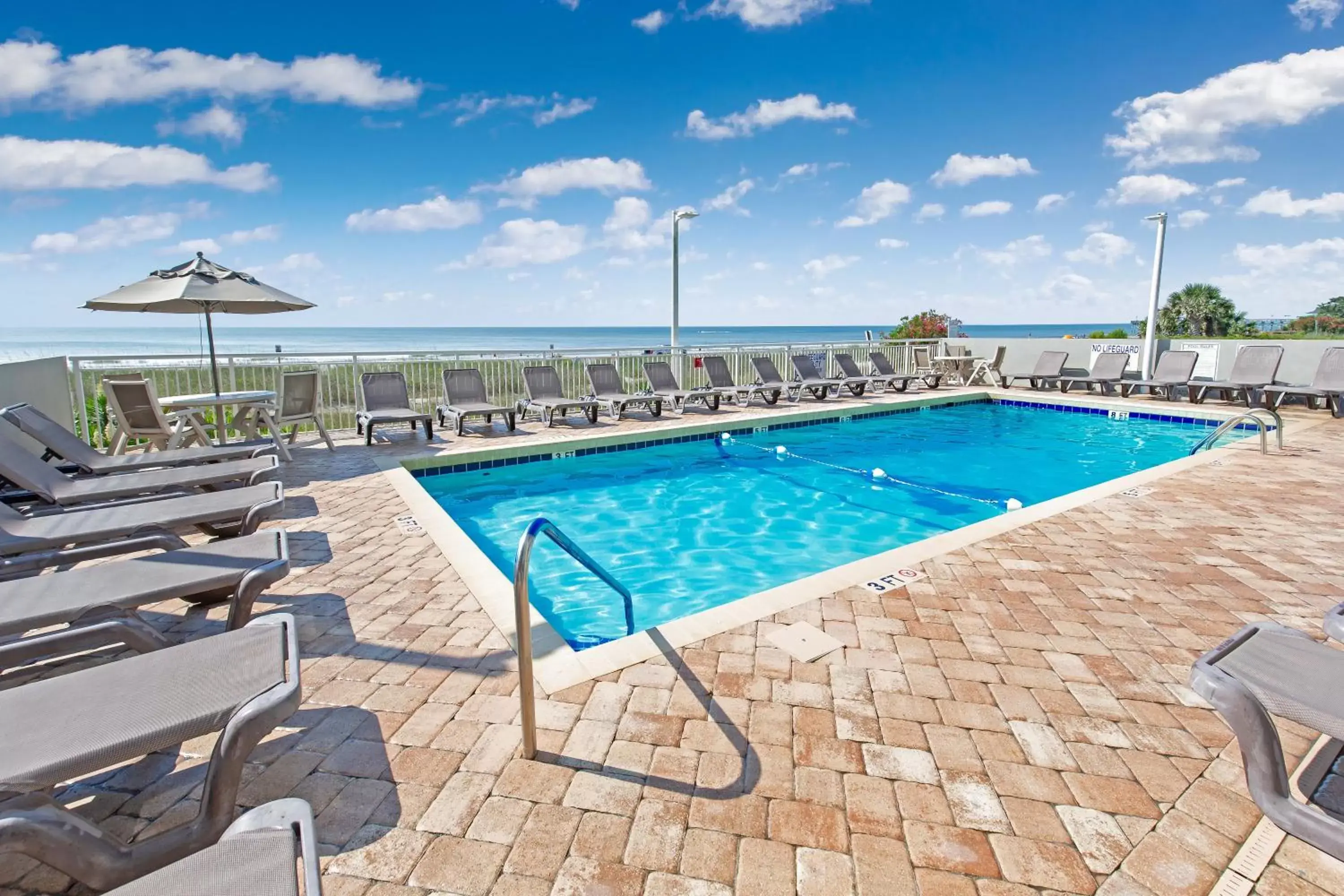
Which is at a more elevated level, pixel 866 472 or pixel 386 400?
pixel 386 400

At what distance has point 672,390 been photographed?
10.4m

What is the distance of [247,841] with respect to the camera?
3.82 ft

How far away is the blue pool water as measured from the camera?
186 inches

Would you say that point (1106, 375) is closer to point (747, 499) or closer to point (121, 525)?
point (747, 499)

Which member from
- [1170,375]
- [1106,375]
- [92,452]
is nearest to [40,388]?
[92,452]

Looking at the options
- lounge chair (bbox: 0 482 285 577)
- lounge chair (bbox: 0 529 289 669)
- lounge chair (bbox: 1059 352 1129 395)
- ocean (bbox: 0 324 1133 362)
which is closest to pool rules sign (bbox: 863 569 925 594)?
lounge chair (bbox: 0 529 289 669)

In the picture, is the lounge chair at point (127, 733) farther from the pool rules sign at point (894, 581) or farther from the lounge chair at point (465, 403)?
the lounge chair at point (465, 403)

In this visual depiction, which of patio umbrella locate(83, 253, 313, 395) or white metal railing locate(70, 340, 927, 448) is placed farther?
white metal railing locate(70, 340, 927, 448)

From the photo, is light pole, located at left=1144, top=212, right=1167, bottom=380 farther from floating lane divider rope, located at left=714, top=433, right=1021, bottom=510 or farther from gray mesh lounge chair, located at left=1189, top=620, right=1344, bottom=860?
gray mesh lounge chair, located at left=1189, top=620, right=1344, bottom=860

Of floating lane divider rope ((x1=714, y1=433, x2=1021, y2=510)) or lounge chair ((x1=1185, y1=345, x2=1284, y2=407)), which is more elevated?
lounge chair ((x1=1185, y1=345, x2=1284, y2=407))

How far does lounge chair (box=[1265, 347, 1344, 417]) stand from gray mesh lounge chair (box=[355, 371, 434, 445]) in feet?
45.7

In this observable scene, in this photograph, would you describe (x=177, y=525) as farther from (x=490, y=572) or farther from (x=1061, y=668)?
(x=1061, y=668)

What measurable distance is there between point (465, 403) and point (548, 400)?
122 cm

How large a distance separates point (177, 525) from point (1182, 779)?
4.48 metres
